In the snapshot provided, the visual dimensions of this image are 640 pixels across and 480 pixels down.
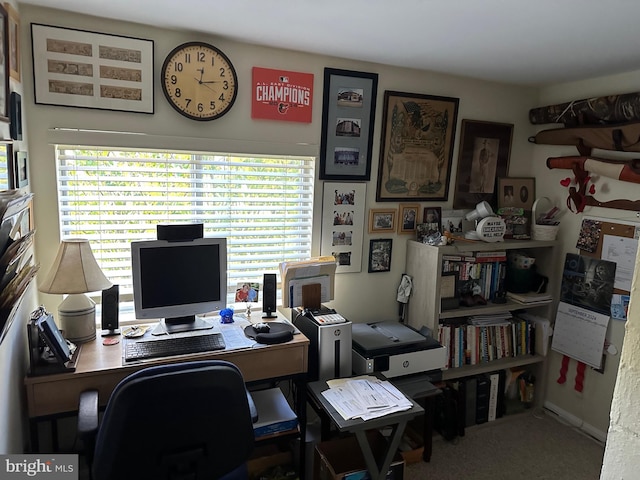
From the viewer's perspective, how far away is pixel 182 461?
4.52 feet

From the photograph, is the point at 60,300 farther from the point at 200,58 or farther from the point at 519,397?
the point at 519,397

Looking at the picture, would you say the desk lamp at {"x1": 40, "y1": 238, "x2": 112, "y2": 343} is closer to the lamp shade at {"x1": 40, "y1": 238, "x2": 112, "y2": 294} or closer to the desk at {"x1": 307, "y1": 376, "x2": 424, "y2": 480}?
the lamp shade at {"x1": 40, "y1": 238, "x2": 112, "y2": 294}

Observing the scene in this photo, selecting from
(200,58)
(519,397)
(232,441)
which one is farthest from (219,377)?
(519,397)

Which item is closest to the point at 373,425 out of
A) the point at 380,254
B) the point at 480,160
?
the point at 380,254

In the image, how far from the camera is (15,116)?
1.70 meters

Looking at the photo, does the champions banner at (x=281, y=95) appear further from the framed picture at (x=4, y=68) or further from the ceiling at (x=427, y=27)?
the framed picture at (x=4, y=68)

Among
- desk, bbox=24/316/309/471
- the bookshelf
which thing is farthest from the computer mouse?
the bookshelf

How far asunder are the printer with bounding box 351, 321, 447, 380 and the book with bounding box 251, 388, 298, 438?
0.46 metres

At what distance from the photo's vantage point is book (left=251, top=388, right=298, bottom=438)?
6.77 feet

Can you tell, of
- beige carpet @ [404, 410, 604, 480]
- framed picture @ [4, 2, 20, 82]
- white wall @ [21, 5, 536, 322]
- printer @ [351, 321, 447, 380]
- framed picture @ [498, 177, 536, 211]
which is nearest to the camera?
framed picture @ [4, 2, 20, 82]

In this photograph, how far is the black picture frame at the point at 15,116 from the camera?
5.42ft

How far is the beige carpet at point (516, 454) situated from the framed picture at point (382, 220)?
136 centimetres

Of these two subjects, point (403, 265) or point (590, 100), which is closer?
point (590, 100)

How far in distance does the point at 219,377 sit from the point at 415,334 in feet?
5.01
